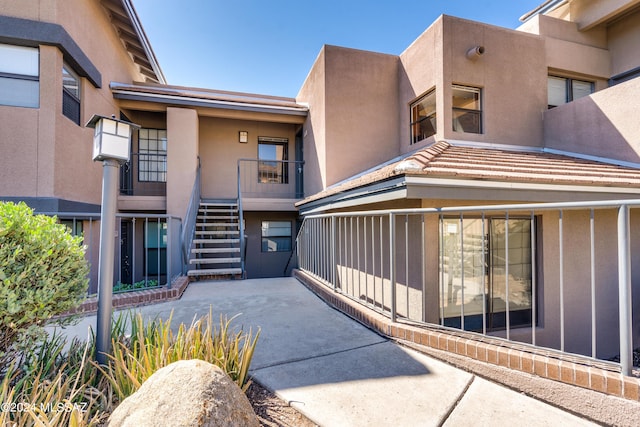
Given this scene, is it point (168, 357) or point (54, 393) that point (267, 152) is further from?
point (54, 393)

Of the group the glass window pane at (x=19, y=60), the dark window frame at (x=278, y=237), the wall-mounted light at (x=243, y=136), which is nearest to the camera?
the glass window pane at (x=19, y=60)

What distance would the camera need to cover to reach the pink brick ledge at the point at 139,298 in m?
4.52

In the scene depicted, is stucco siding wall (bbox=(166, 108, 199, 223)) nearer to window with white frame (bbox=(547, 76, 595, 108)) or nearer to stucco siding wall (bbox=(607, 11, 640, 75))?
window with white frame (bbox=(547, 76, 595, 108))

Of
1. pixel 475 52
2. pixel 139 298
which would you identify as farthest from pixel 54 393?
pixel 475 52

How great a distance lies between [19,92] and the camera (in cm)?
593

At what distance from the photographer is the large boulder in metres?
1.57

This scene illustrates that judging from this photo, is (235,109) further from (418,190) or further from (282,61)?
(418,190)

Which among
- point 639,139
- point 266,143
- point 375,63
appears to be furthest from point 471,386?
point 266,143

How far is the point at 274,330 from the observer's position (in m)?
3.75

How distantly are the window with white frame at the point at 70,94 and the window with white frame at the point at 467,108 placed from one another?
8.60 meters

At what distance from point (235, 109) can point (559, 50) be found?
8.90 meters

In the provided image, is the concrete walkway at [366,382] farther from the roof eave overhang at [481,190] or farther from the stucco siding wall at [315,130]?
the stucco siding wall at [315,130]

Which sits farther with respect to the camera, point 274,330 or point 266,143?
point 266,143

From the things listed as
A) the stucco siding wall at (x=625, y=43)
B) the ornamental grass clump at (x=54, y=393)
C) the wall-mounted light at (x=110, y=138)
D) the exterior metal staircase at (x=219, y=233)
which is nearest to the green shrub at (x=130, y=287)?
the exterior metal staircase at (x=219, y=233)
